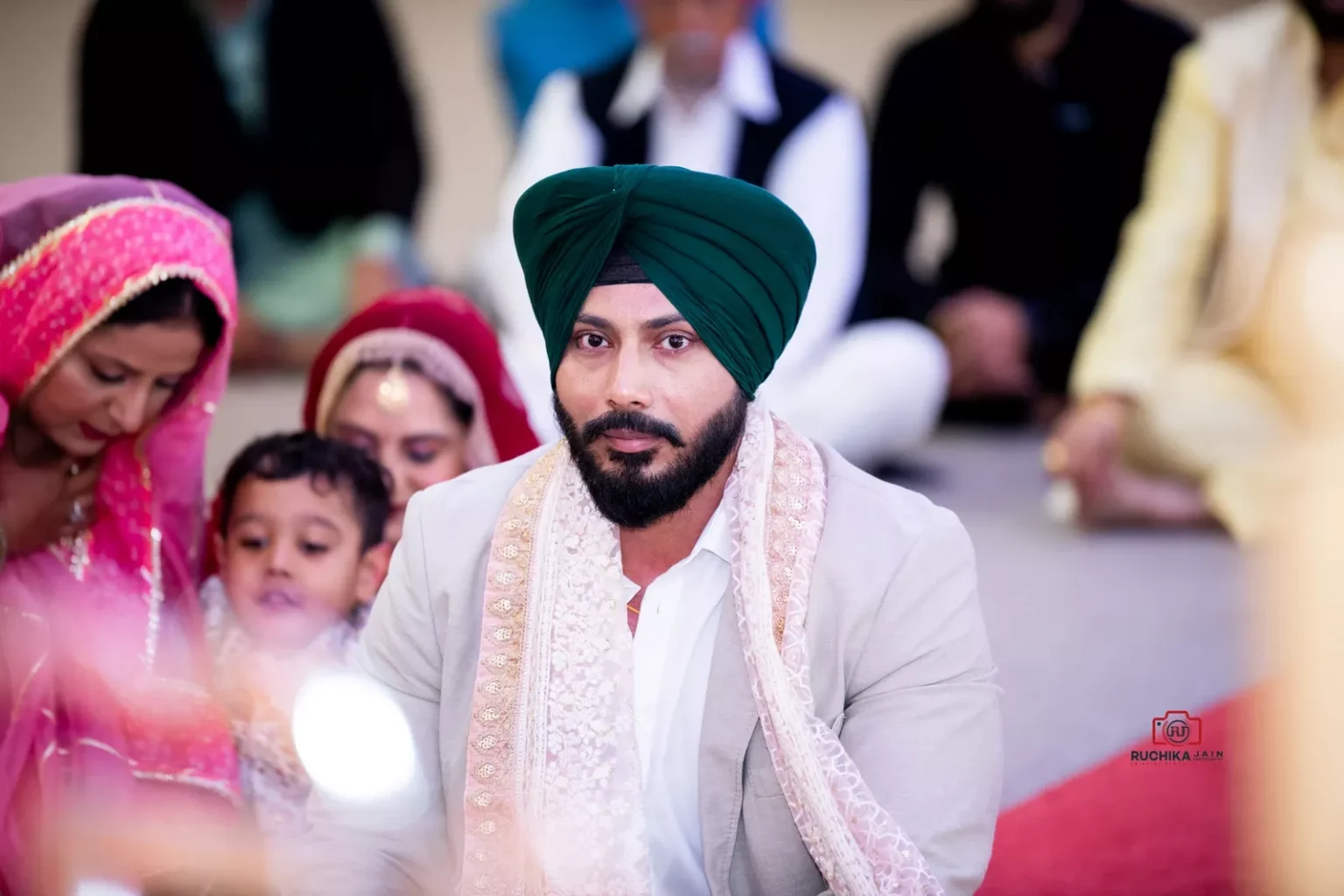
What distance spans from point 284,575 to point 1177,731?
156 centimetres

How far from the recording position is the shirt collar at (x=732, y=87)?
447 centimetres

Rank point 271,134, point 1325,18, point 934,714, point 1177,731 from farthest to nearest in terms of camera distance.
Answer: point 271,134 < point 1325,18 < point 1177,731 < point 934,714

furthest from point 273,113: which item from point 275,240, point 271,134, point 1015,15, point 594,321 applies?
point 594,321

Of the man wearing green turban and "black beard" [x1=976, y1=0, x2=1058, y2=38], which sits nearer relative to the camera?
the man wearing green turban

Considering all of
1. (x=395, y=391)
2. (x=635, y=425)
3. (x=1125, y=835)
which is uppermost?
(x=395, y=391)

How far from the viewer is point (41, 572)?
2461 mm

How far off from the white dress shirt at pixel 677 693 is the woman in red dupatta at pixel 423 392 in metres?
0.90

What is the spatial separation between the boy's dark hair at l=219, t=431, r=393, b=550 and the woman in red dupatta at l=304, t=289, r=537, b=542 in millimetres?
168

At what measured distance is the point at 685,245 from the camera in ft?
6.17

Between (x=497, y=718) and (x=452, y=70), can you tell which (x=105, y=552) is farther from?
(x=452, y=70)

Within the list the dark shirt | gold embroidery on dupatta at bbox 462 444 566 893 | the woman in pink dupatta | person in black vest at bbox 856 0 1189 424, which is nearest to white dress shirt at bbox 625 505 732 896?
gold embroidery on dupatta at bbox 462 444 566 893

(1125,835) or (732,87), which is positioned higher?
(732,87)

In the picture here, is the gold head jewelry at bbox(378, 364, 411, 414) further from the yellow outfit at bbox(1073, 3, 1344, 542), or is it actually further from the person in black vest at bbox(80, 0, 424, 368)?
the person in black vest at bbox(80, 0, 424, 368)

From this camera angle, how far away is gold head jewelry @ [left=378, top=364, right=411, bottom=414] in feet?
9.26
